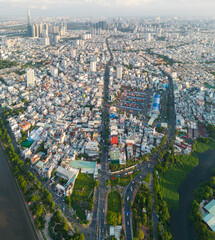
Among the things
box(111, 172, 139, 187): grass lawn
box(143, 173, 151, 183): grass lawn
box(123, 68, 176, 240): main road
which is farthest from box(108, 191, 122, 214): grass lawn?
box(143, 173, 151, 183): grass lawn

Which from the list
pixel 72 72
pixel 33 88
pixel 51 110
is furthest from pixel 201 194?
pixel 72 72

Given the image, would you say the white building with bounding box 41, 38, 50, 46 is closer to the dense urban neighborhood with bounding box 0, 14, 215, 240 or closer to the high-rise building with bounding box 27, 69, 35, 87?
the dense urban neighborhood with bounding box 0, 14, 215, 240

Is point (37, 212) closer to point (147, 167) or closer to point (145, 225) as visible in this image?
point (145, 225)

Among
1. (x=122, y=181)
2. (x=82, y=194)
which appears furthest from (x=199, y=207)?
(x=82, y=194)

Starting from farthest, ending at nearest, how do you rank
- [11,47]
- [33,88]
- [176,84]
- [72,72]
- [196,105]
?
1. [11,47]
2. [72,72]
3. [176,84]
4. [33,88]
5. [196,105]

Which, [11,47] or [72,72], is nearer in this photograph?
[72,72]
